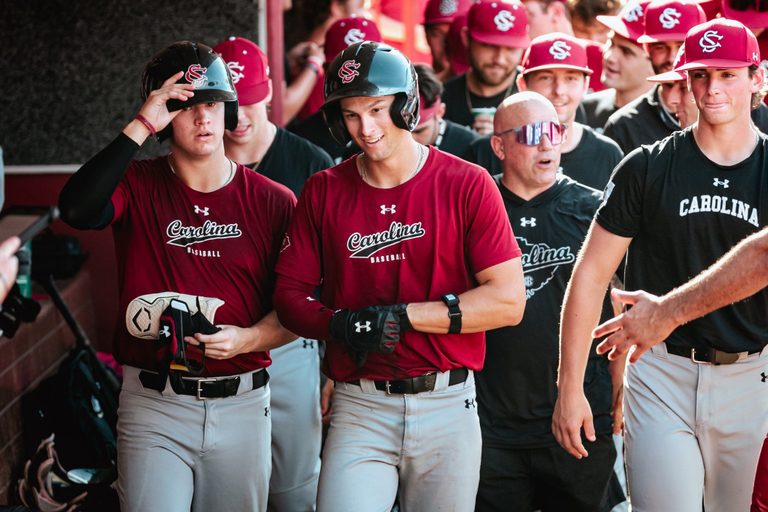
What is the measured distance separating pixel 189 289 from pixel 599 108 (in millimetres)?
4384

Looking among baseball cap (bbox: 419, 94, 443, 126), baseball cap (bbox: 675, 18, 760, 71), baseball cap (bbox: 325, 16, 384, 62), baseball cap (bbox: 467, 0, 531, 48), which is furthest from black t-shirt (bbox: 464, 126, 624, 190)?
baseball cap (bbox: 325, 16, 384, 62)

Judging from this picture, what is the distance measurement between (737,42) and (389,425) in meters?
2.17

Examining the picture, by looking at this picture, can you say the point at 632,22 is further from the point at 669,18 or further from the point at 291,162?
the point at 291,162

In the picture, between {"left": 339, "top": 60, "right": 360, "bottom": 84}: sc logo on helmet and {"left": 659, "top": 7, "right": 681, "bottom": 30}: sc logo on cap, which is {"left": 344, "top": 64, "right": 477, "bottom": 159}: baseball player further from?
{"left": 339, "top": 60, "right": 360, "bottom": 84}: sc logo on helmet

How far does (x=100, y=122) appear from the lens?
6.27 metres

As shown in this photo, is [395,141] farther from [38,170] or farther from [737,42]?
[38,170]

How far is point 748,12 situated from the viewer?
6438 millimetres

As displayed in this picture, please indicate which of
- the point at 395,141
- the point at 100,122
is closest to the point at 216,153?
the point at 395,141

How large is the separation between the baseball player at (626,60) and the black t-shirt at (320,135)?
2.04 metres

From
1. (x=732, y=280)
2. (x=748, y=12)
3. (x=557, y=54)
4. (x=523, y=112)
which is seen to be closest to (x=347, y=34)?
(x=557, y=54)

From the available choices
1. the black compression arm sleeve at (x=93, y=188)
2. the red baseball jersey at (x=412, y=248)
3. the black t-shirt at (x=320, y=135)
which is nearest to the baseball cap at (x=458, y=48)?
the black t-shirt at (x=320, y=135)

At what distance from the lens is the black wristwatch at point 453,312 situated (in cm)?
320

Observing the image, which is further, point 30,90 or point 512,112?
point 30,90

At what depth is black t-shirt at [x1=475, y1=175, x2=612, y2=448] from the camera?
4.16m
